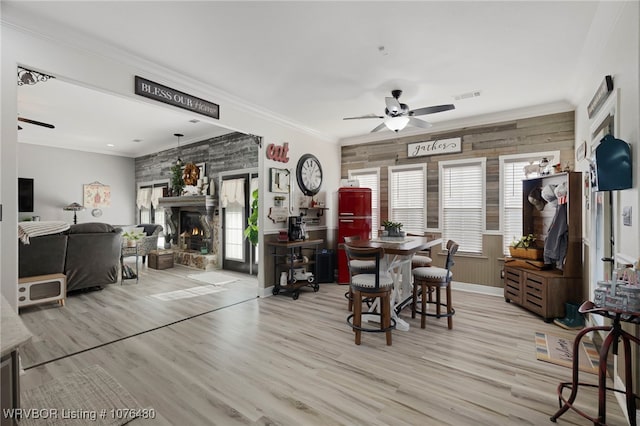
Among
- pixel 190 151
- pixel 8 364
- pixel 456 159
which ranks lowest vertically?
pixel 8 364

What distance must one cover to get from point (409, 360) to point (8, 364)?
2695 millimetres

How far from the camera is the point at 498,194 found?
15.9 ft

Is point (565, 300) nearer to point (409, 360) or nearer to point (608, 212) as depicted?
point (608, 212)

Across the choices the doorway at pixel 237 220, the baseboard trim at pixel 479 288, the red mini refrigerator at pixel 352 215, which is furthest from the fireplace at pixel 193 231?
the baseboard trim at pixel 479 288

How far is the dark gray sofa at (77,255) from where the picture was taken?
13.8 feet

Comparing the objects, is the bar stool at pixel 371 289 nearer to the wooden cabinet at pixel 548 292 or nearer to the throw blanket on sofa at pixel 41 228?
the wooden cabinet at pixel 548 292

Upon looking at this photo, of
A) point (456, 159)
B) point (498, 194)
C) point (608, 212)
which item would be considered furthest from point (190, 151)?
point (608, 212)

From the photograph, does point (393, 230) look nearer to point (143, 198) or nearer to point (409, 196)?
point (409, 196)

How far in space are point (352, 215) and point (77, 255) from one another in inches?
182

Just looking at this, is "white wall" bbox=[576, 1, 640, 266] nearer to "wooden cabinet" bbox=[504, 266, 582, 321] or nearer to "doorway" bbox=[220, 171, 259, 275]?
"wooden cabinet" bbox=[504, 266, 582, 321]

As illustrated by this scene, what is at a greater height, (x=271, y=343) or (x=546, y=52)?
(x=546, y=52)

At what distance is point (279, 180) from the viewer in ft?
16.6

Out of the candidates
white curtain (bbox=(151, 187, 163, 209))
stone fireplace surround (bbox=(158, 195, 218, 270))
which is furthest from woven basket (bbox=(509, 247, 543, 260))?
white curtain (bbox=(151, 187, 163, 209))

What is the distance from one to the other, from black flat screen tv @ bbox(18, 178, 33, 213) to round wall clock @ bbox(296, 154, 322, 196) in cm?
677
